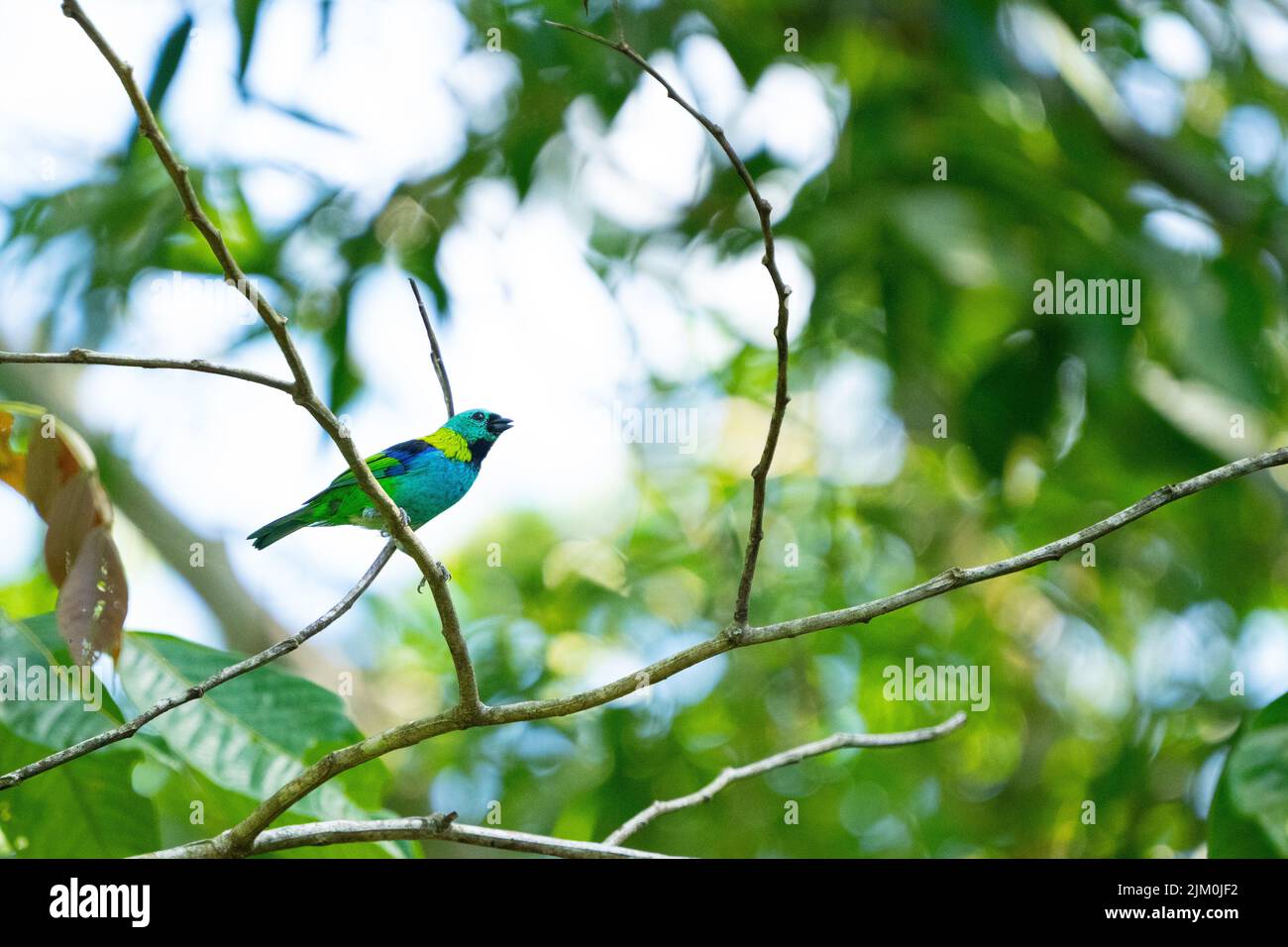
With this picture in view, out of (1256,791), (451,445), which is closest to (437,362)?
(451,445)

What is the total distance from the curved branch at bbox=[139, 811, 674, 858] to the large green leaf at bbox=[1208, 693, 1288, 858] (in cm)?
170

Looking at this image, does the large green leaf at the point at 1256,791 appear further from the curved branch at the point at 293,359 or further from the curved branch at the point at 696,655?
the curved branch at the point at 293,359

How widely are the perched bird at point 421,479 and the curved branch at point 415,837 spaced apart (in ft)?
4.91

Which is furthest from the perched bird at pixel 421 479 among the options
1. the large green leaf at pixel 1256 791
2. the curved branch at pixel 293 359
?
the large green leaf at pixel 1256 791

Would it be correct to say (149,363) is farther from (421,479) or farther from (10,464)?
(421,479)

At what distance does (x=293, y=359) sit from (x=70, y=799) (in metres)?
1.88

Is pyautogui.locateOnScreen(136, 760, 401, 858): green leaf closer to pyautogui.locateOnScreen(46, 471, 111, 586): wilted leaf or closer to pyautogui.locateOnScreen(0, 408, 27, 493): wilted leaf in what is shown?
pyautogui.locateOnScreen(46, 471, 111, 586): wilted leaf

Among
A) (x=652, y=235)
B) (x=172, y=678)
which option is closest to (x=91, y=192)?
(x=652, y=235)

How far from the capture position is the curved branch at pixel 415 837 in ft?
8.28

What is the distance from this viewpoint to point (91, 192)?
7.67m

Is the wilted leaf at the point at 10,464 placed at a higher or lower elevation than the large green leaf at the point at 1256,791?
higher

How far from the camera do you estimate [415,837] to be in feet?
8.43

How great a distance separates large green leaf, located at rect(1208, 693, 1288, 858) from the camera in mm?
3225
